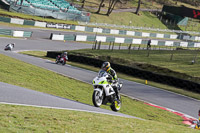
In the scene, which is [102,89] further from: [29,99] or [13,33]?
[13,33]

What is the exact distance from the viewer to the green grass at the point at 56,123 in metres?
8.20

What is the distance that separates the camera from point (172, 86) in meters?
27.6

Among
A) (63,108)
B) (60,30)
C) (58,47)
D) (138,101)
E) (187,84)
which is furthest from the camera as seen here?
(60,30)

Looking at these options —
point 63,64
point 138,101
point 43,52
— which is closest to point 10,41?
point 43,52

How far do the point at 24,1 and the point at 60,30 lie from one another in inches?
Result: 323

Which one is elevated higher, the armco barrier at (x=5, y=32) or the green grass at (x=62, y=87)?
the armco barrier at (x=5, y=32)

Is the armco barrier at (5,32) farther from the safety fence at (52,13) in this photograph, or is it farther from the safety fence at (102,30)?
the safety fence at (52,13)

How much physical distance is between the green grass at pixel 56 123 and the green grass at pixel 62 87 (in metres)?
5.84

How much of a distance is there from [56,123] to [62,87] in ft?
33.6

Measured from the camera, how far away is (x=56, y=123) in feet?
A: 29.3

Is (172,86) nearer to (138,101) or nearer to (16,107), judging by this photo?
(138,101)

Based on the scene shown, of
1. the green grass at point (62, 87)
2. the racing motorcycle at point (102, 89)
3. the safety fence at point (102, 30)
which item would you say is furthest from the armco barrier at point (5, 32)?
the racing motorcycle at point (102, 89)

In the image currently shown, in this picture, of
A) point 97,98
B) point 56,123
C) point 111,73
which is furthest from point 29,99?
point 111,73

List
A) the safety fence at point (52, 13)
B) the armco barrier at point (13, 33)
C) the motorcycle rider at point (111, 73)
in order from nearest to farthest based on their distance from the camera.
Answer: the motorcycle rider at point (111, 73) → the armco barrier at point (13, 33) → the safety fence at point (52, 13)
